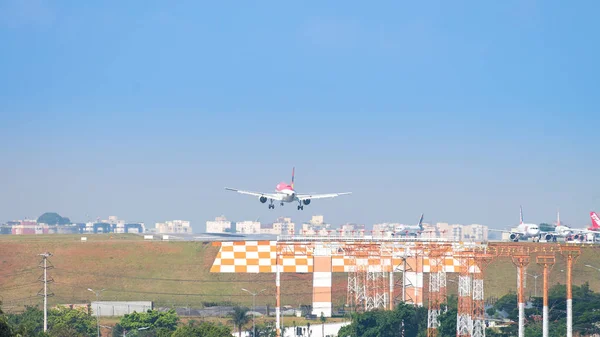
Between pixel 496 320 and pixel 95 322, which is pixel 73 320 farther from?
pixel 496 320

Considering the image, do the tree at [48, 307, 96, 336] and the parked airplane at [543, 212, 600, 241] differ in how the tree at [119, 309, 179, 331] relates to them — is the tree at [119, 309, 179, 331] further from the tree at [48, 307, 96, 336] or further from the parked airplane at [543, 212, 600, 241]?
the parked airplane at [543, 212, 600, 241]

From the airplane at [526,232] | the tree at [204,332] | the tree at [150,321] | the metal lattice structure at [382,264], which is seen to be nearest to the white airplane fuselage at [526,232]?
the airplane at [526,232]

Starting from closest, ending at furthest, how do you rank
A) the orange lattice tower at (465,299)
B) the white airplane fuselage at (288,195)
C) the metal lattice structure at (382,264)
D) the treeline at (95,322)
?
the orange lattice tower at (465,299) → the metal lattice structure at (382,264) → the treeline at (95,322) → the white airplane fuselage at (288,195)

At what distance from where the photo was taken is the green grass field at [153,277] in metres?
114

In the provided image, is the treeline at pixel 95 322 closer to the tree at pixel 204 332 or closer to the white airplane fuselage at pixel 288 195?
the tree at pixel 204 332

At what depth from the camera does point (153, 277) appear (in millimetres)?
121375

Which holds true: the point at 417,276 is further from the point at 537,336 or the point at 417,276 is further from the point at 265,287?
the point at 265,287

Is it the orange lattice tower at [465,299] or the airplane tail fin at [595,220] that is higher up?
the airplane tail fin at [595,220]

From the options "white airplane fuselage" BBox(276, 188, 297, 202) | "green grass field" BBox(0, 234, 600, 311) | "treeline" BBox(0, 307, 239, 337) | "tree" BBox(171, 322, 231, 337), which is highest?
"white airplane fuselage" BBox(276, 188, 297, 202)

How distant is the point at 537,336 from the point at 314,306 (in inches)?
1057

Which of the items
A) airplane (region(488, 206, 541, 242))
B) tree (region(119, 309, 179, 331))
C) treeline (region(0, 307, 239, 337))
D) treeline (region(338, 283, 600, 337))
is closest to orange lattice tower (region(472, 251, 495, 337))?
treeline (region(338, 283, 600, 337))

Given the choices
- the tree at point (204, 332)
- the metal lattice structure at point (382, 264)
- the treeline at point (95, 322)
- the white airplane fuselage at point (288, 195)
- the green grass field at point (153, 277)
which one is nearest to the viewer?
the tree at point (204, 332)

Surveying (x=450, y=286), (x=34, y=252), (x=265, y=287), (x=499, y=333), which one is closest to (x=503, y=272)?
(x=450, y=286)

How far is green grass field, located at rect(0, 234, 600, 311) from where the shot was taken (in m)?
114
